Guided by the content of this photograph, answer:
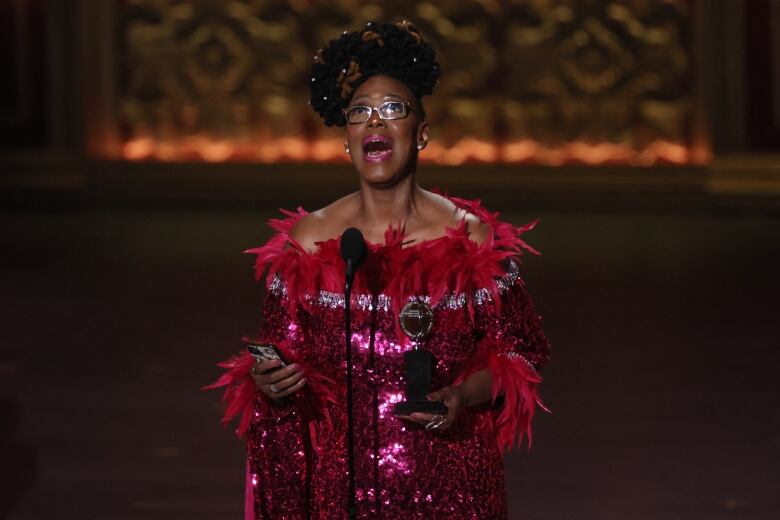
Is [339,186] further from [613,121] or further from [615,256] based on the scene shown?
[615,256]

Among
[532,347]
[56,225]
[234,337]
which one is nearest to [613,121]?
[56,225]

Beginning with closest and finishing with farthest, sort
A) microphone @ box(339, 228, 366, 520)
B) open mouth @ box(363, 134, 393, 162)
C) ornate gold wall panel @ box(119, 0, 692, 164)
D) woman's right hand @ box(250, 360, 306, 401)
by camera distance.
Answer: microphone @ box(339, 228, 366, 520) → woman's right hand @ box(250, 360, 306, 401) → open mouth @ box(363, 134, 393, 162) → ornate gold wall panel @ box(119, 0, 692, 164)

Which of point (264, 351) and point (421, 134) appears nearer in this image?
point (264, 351)

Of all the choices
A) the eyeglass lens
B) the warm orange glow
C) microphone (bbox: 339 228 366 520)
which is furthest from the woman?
the warm orange glow

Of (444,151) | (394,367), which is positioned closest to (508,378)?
(394,367)

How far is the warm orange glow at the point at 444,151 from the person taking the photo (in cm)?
1320

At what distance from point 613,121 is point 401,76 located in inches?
421

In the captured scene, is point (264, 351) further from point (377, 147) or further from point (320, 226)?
point (377, 147)

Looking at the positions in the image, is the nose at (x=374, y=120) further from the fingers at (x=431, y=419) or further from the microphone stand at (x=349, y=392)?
the fingers at (x=431, y=419)

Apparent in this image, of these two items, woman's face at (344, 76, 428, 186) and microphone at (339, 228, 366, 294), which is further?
woman's face at (344, 76, 428, 186)

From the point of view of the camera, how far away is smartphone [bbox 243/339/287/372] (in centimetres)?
256

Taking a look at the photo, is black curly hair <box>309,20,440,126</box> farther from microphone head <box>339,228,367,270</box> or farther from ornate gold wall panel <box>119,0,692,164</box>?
ornate gold wall panel <box>119,0,692,164</box>

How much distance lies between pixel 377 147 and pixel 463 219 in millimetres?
208

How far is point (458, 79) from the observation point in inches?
521
